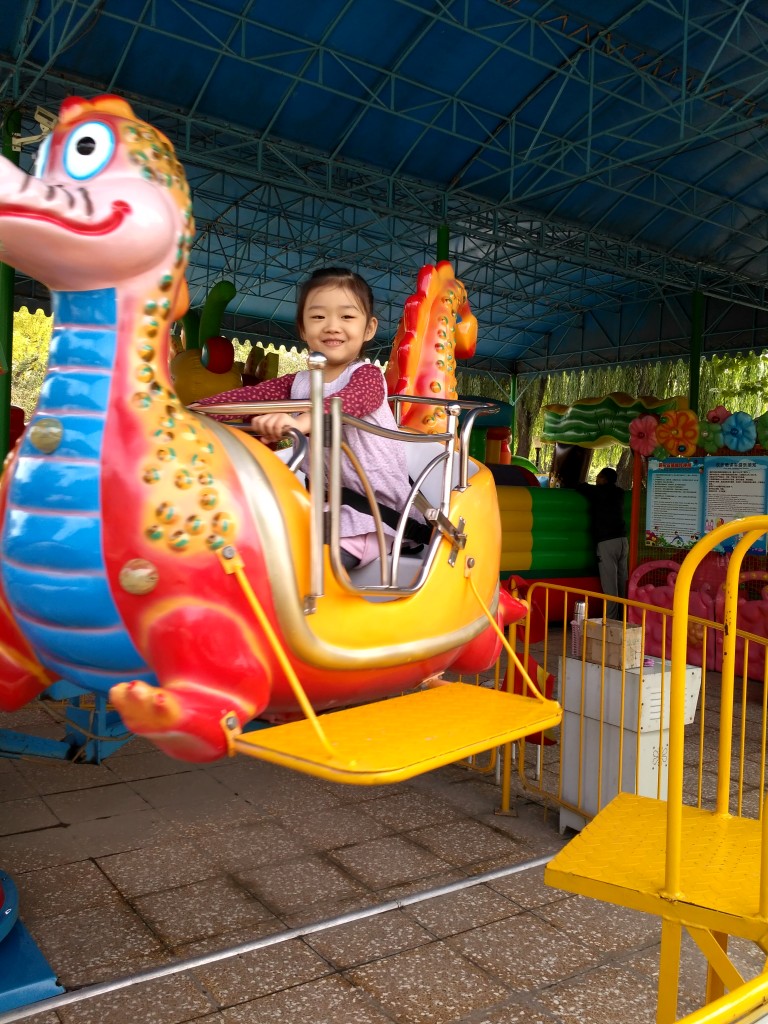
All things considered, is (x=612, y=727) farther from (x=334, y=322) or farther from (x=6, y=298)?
(x=6, y=298)

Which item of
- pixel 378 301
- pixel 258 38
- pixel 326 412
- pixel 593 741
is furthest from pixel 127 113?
pixel 378 301

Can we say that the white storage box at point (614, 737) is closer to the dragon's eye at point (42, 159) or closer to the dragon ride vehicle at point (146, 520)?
the dragon ride vehicle at point (146, 520)

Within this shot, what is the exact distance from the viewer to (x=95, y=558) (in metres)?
1.45

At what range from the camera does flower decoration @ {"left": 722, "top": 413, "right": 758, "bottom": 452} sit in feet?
22.1

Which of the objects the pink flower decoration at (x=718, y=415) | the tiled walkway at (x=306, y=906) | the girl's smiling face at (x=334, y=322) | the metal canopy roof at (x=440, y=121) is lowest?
the tiled walkway at (x=306, y=906)

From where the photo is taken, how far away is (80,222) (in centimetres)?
138

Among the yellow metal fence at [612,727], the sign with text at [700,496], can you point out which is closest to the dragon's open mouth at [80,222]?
the yellow metal fence at [612,727]

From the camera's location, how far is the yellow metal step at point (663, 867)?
5.30 feet

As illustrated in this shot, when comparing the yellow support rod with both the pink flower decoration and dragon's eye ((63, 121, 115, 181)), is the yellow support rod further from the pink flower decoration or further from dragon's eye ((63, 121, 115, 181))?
the pink flower decoration

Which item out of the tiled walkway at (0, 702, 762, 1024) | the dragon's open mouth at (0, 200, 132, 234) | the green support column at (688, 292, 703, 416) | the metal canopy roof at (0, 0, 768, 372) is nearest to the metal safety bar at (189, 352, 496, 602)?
the dragon's open mouth at (0, 200, 132, 234)

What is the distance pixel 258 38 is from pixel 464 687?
321 inches

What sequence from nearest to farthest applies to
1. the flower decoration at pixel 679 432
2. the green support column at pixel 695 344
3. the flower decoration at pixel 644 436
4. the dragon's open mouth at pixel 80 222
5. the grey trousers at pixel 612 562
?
the dragon's open mouth at pixel 80 222
the flower decoration at pixel 679 432
the flower decoration at pixel 644 436
the grey trousers at pixel 612 562
the green support column at pixel 695 344

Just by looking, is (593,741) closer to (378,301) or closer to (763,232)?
(763,232)

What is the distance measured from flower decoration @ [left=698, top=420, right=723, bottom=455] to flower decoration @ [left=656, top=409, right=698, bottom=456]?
46 mm
